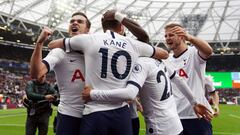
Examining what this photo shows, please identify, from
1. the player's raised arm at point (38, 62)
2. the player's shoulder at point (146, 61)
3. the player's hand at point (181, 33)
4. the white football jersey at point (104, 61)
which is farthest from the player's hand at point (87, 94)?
the player's hand at point (181, 33)

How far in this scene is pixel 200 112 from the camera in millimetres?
4137

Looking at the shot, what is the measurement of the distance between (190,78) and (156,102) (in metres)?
1.22

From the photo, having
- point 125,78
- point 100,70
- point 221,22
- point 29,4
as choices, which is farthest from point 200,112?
point 221,22

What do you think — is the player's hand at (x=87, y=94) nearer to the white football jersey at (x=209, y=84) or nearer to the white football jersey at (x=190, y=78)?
the white football jersey at (x=190, y=78)

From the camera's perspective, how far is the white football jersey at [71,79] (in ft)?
11.4

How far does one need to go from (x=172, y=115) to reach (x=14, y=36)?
42339mm

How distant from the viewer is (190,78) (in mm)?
4645

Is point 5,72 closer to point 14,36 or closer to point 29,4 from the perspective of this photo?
point 14,36

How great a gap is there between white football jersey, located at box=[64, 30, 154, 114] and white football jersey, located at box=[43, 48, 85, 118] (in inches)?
7.5

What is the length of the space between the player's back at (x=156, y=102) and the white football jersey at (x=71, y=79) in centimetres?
63

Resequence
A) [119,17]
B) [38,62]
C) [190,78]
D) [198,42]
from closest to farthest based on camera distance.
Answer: [38,62], [119,17], [198,42], [190,78]

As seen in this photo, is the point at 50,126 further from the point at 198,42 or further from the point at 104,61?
the point at 104,61

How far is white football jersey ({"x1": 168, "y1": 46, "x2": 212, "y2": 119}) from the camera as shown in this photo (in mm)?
4605

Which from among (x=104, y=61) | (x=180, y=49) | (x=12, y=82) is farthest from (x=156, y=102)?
(x=12, y=82)
